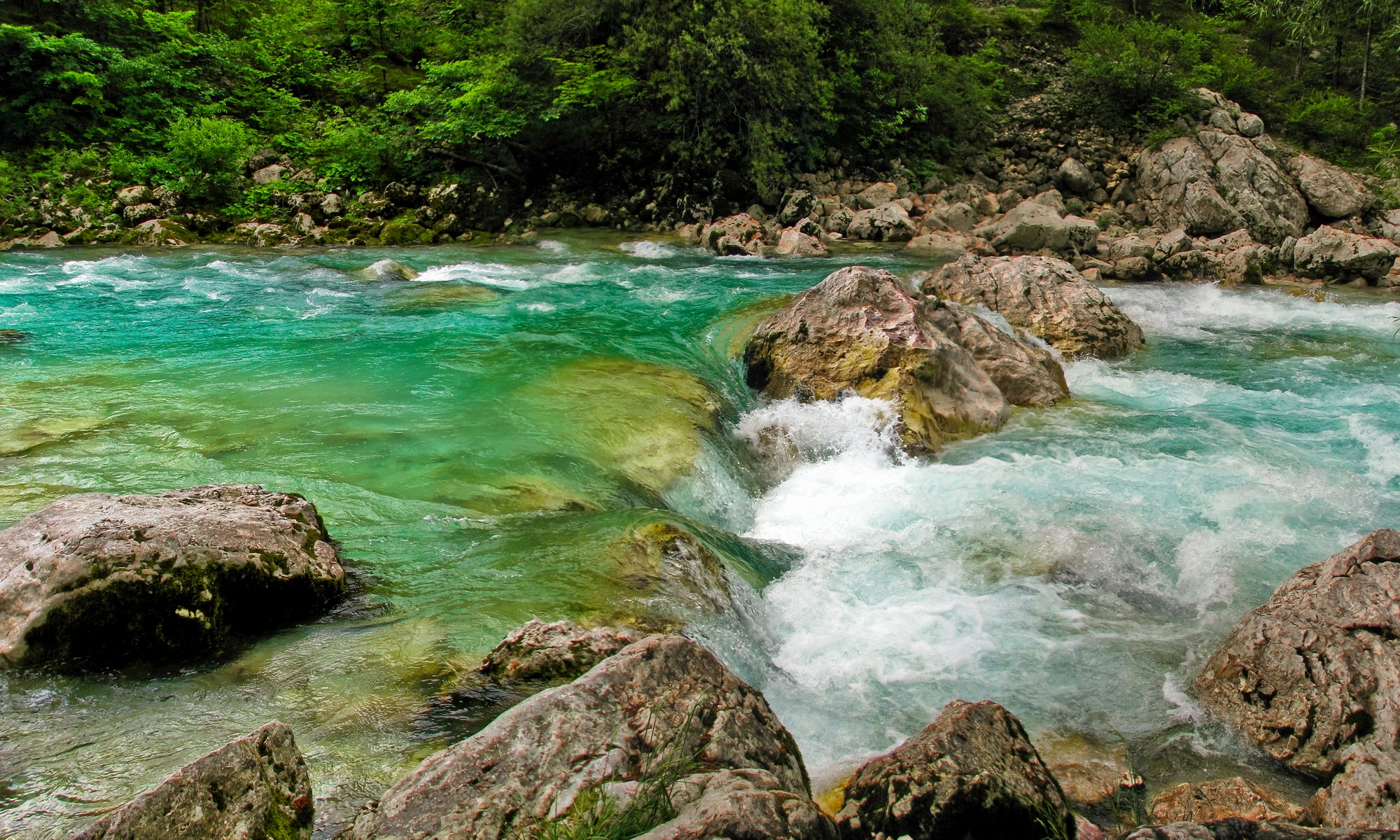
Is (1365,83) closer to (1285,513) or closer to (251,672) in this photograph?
(1285,513)

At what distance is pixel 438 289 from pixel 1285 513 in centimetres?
1170

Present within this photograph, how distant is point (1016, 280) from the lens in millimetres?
11555

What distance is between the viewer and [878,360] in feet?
27.9

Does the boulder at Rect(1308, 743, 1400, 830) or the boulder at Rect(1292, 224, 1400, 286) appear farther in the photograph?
the boulder at Rect(1292, 224, 1400, 286)

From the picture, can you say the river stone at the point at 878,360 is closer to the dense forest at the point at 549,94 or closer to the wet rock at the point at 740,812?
the wet rock at the point at 740,812

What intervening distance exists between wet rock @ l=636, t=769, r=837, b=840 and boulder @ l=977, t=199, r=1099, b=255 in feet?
56.8

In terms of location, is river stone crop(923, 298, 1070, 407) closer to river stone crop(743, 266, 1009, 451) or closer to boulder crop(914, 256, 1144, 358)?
river stone crop(743, 266, 1009, 451)

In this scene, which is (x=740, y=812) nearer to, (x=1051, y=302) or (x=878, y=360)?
(x=878, y=360)

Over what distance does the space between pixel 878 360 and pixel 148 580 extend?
6.67 meters

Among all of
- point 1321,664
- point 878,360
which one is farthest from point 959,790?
point 878,360

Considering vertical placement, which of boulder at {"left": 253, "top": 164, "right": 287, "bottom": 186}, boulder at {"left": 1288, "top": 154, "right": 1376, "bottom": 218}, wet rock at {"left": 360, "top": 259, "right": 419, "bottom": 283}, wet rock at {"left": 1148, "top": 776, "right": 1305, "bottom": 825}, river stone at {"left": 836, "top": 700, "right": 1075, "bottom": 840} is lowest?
wet rock at {"left": 1148, "top": 776, "right": 1305, "bottom": 825}

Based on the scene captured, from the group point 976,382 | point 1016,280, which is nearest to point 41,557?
point 976,382

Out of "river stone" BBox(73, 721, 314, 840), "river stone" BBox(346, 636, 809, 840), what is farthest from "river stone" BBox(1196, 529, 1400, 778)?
"river stone" BBox(73, 721, 314, 840)

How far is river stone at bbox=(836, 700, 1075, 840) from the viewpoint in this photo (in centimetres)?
309
